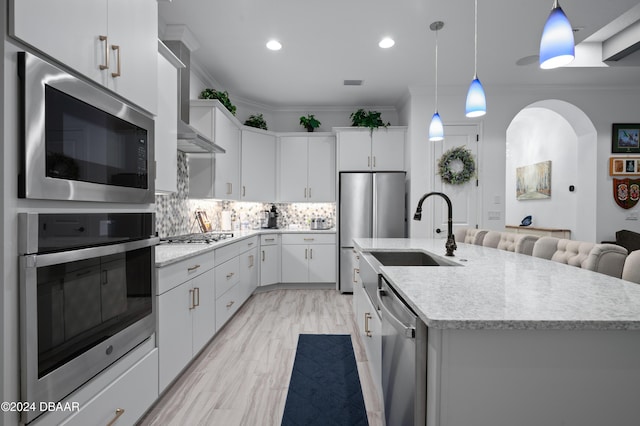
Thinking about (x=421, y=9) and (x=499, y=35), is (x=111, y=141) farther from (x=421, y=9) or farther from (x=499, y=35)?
(x=499, y=35)

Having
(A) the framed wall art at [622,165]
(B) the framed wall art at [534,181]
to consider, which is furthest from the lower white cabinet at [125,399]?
(B) the framed wall art at [534,181]

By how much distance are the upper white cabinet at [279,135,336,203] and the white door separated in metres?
1.56

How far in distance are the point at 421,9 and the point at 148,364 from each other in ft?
10.7

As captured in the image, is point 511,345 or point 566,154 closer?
point 511,345

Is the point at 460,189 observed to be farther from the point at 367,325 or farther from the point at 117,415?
the point at 117,415

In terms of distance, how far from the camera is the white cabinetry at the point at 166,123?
2.24 m

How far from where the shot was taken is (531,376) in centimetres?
86

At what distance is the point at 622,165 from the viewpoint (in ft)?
14.5

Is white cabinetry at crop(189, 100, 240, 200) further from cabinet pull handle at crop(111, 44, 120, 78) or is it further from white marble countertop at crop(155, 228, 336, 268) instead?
cabinet pull handle at crop(111, 44, 120, 78)

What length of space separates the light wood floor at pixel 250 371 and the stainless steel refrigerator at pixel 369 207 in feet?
3.80

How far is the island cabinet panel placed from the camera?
2.80 ft

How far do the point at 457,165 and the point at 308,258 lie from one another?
249 centimetres

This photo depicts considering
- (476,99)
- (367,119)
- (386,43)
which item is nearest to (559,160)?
(367,119)

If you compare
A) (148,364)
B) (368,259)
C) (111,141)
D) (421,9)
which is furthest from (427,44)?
(148,364)
